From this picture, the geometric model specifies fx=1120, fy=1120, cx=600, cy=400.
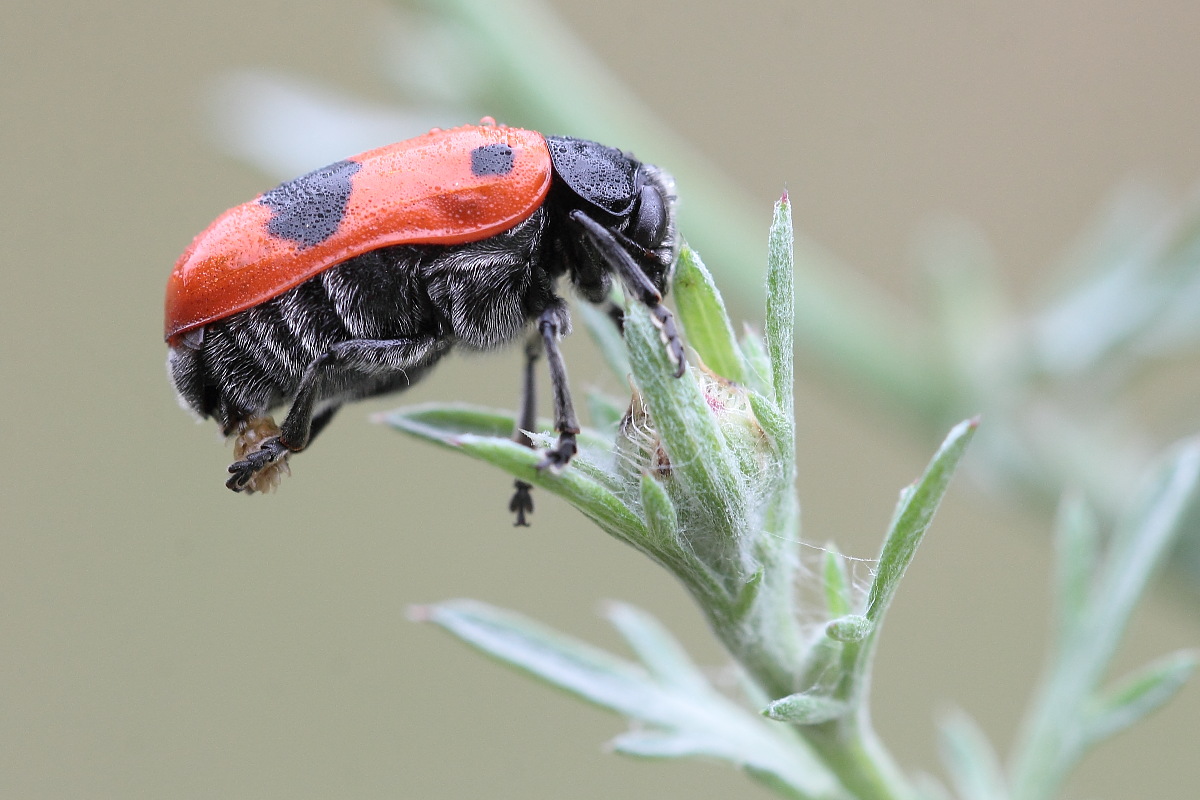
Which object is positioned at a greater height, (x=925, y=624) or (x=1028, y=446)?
(x=925, y=624)

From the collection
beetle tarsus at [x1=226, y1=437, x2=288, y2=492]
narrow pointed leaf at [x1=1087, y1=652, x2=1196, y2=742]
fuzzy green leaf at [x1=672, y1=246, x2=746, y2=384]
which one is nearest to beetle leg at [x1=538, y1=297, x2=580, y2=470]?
fuzzy green leaf at [x1=672, y1=246, x2=746, y2=384]

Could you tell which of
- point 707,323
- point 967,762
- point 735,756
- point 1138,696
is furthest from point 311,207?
point 1138,696

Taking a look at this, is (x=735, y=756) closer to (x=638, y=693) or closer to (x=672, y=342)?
(x=638, y=693)

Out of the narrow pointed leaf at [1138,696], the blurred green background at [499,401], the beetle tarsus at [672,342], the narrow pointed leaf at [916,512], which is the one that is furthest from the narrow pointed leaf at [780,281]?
the blurred green background at [499,401]

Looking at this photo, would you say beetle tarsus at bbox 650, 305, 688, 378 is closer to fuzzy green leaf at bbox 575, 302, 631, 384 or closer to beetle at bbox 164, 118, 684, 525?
fuzzy green leaf at bbox 575, 302, 631, 384

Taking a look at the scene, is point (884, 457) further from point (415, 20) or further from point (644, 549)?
point (644, 549)

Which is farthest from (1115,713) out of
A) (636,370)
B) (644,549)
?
(636,370)
